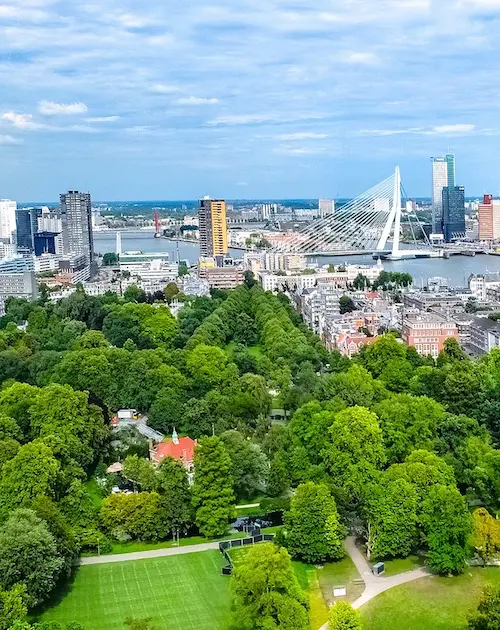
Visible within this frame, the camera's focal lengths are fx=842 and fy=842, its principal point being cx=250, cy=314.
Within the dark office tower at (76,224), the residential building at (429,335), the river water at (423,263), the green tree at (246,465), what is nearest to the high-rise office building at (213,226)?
the river water at (423,263)

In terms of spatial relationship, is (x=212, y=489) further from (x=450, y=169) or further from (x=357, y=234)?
(x=450, y=169)

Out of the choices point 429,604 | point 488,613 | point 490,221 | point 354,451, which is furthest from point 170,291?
point 490,221

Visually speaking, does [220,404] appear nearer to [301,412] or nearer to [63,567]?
[301,412]

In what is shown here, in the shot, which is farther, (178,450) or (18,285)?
(18,285)

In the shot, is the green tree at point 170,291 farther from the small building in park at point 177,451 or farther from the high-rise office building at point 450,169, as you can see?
the high-rise office building at point 450,169

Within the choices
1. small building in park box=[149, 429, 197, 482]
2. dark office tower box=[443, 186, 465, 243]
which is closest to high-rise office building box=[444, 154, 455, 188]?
dark office tower box=[443, 186, 465, 243]
